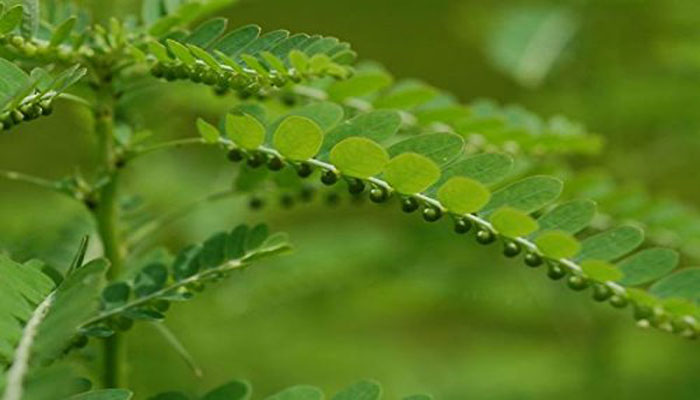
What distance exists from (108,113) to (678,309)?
1.56 ft

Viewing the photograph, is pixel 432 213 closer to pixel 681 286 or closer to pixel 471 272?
pixel 681 286

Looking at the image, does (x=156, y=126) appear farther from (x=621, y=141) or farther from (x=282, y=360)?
(x=621, y=141)

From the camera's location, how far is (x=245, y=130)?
89cm

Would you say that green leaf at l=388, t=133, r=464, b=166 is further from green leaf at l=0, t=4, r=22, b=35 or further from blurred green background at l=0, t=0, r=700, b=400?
blurred green background at l=0, t=0, r=700, b=400

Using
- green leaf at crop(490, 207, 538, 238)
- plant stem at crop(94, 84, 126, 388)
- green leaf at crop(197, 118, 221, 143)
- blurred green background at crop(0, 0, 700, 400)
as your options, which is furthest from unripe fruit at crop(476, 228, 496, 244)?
blurred green background at crop(0, 0, 700, 400)

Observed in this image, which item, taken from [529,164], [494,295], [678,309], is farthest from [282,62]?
[494,295]

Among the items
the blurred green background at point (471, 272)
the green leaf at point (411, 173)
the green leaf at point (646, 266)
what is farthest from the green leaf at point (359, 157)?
the blurred green background at point (471, 272)

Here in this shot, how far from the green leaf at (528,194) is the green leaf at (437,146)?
0.04 meters

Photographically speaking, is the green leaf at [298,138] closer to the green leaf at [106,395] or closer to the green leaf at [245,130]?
the green leaf at [245,130]

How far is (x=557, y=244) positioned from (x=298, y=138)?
0.66 ft

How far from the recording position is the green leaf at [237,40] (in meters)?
0.91

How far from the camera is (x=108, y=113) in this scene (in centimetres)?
98

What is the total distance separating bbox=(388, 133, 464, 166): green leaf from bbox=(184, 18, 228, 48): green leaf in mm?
169

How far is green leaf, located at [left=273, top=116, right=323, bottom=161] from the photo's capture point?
87cm
